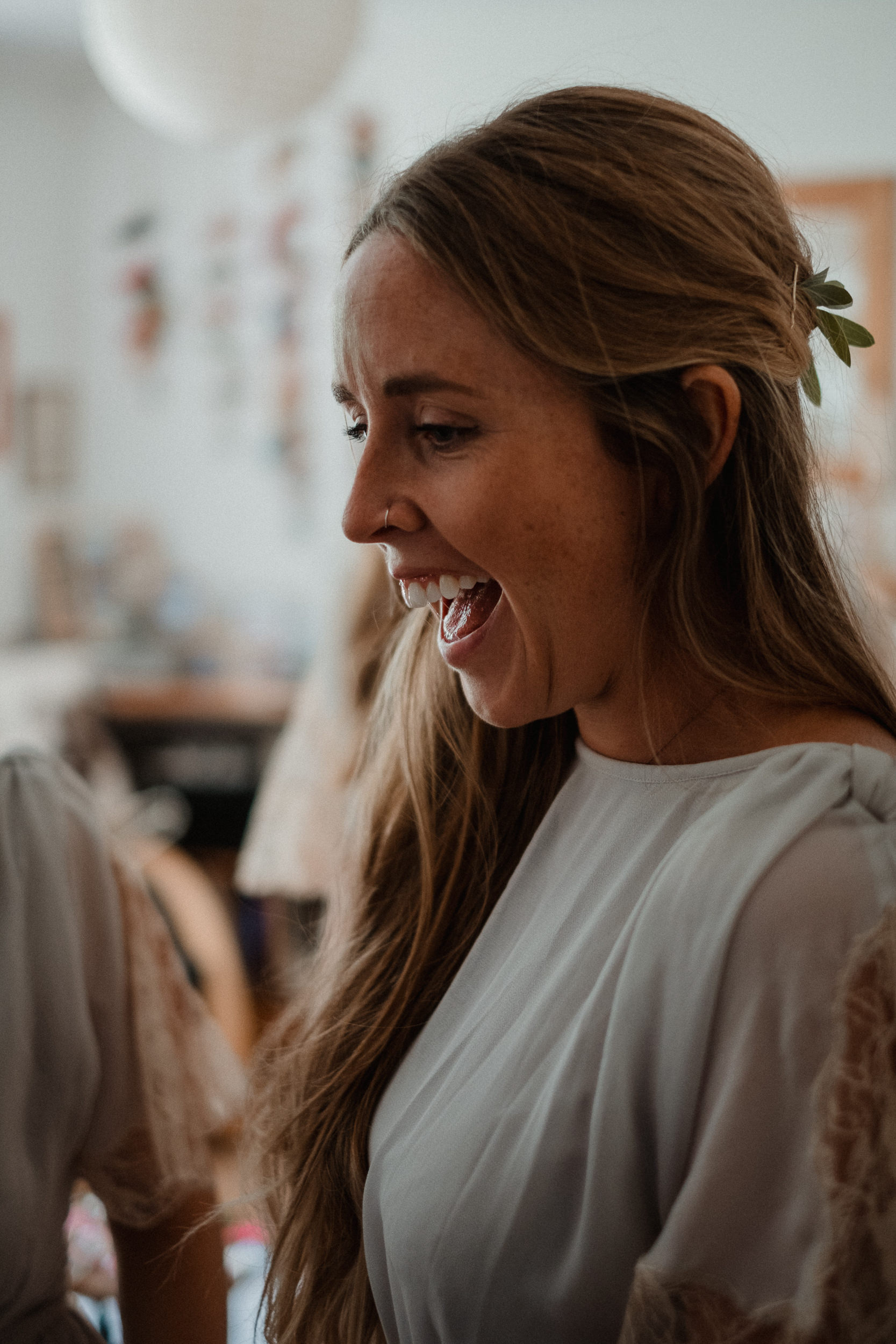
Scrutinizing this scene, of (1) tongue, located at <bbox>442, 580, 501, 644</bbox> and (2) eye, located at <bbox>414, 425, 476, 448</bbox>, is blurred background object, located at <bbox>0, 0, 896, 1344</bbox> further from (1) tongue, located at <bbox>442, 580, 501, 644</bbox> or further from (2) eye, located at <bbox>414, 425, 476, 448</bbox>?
(2) eye, located at <bbox>414, 425, 476, 448</bbox>

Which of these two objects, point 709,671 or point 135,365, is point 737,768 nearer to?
point 709,671

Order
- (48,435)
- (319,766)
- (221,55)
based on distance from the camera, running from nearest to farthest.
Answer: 1. (221,55)
2. (319,766)
3. (48,435)

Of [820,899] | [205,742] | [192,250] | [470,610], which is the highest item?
[192,250]

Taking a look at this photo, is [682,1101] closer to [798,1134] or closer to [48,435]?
[798,1134]

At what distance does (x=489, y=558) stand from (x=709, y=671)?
0.17 meters

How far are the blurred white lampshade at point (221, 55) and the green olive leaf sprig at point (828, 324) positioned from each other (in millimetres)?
1658

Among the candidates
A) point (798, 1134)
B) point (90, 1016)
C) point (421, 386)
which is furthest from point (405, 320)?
point (90, 1016)

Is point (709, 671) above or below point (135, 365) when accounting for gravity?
below

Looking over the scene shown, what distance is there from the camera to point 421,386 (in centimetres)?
75

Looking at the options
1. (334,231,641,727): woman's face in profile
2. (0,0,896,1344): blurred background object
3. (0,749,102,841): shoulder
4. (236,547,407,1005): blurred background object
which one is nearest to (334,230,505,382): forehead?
(334,231,641,727): woman's face in profile

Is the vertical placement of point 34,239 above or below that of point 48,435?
above

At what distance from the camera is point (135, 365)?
13.8ft

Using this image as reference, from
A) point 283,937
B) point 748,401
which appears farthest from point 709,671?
point 283,937

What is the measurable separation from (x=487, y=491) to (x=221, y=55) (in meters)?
1.76
